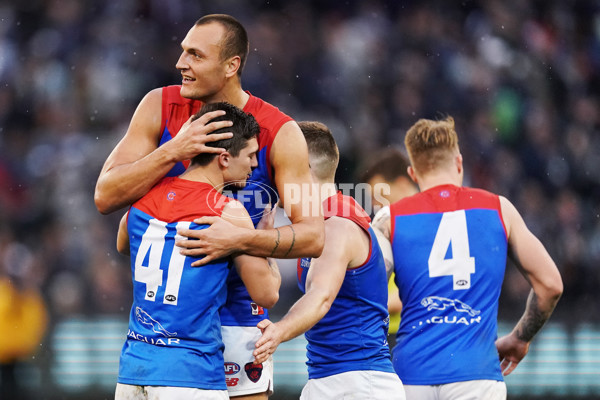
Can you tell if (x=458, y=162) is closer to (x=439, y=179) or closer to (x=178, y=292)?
(x=439, y=179)

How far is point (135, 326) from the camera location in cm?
325

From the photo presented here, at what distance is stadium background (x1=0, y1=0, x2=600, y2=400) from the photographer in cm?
993

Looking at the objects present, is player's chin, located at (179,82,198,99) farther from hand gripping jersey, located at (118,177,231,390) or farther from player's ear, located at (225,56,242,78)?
hand gripping jersey, located at (118,177,231,390)

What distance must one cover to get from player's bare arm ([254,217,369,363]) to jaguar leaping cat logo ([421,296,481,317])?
53 centimetres

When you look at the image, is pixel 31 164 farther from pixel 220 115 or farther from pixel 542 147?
pixel 220 115

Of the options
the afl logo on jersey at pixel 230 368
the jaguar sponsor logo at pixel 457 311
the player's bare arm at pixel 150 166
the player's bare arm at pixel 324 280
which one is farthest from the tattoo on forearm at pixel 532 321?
the player's bare arm at pixel 150 166

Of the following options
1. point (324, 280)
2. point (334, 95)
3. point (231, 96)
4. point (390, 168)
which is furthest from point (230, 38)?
point (334, 95)

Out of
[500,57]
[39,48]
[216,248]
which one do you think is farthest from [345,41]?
[216,248]

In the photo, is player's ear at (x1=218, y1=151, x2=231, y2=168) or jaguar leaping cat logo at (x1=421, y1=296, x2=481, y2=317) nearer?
player's ear at (x1=218, y1=151, x2=231, y2=168)

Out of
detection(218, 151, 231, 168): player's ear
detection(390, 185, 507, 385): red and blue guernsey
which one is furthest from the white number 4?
detection(218, 151, 231, 168): player's ear

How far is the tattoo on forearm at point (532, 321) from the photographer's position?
4.38m

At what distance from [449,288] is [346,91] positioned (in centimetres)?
771

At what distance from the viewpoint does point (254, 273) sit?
10.8ft

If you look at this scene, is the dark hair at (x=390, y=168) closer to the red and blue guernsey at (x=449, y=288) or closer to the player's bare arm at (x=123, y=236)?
the red and blue guernsey at (x=449, y=288)
